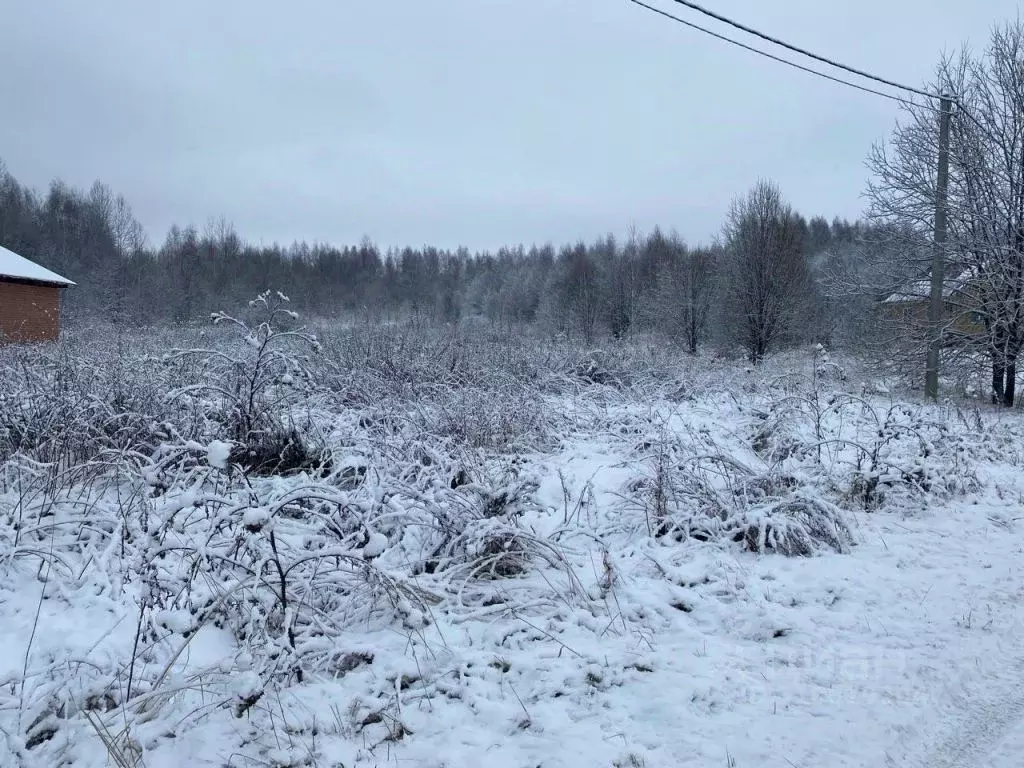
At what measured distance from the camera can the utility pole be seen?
11.0 meters

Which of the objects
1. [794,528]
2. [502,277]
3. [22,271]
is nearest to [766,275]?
[794,528]

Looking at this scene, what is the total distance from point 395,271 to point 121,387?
65085mm

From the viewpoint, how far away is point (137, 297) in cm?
3694

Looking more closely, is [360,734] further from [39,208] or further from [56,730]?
[39,208]

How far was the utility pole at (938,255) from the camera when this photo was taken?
1095 centimetres

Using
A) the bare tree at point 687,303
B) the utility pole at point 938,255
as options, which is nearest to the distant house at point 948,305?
the utility pole at point 938,255

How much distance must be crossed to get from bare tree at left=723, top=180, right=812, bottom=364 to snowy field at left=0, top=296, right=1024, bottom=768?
15425 millimetres

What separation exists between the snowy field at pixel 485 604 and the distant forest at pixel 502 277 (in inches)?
442

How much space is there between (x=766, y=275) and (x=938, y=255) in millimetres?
9113

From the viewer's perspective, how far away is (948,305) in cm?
1261

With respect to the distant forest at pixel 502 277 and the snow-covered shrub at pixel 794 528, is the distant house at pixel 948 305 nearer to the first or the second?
the distant forest at pixel 502 277

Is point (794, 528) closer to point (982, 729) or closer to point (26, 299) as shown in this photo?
point (982, 729)

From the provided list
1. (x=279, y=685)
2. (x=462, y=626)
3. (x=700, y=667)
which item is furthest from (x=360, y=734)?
(x=700, y=667)

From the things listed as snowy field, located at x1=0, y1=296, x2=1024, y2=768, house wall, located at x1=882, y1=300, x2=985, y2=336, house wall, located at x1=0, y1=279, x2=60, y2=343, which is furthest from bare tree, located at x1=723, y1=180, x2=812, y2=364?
house wall, located at x1=0, y1=279, x2=60, y2=343
